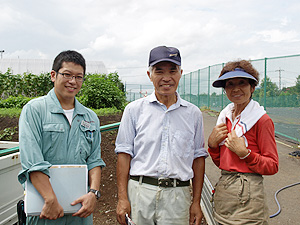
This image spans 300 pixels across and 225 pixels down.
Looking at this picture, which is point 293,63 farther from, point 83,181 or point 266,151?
point 83,181

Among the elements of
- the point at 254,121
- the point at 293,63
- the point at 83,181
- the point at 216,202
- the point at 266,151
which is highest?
the point at 293,63

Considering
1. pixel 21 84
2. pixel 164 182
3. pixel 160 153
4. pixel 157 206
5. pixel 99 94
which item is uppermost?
pixel 21 84

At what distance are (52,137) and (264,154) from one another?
153 cm

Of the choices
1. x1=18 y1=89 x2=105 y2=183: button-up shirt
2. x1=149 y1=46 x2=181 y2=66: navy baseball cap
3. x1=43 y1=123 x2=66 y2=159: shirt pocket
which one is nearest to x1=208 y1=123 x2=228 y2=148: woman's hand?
x1=149 y1=46 x2=181 y2=66: navy baseball cap

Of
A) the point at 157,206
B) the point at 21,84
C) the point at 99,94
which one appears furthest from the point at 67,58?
the point at 21,84

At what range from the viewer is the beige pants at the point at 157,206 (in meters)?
1.94

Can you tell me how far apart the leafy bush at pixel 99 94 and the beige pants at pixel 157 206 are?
7229 mm

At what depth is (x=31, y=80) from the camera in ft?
58.7

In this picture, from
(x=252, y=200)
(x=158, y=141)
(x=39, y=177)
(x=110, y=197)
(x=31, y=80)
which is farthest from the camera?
(x=31, y=80)

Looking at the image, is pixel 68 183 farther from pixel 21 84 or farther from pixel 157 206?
pixel 21 84

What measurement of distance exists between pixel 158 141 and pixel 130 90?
92.7ft

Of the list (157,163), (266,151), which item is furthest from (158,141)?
(266,151)

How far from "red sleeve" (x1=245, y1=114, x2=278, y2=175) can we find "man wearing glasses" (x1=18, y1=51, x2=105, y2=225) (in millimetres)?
1181

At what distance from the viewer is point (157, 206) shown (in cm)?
194
